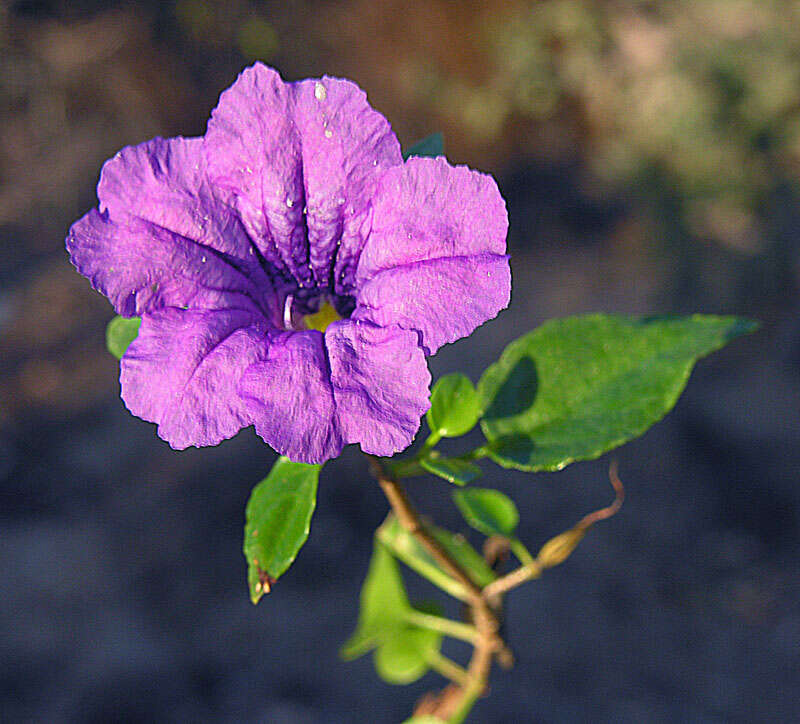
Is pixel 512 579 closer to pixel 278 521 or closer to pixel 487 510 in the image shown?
pixel 487 510

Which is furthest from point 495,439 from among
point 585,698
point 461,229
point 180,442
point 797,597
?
point 797,597

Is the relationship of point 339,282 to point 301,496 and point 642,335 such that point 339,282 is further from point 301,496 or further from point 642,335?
point 642,335

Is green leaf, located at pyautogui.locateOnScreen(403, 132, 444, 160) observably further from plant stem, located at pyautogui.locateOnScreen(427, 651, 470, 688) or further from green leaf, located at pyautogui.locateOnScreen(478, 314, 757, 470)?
plant stem, located at pyautogui.locateOnScreen(427, 651, 470, 688)

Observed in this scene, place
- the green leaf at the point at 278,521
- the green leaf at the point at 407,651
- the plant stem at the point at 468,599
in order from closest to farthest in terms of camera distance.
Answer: the green leaf at the point at 278,521 → the plant stem at the point at 468,599 → the green leaf at the point at 407,651

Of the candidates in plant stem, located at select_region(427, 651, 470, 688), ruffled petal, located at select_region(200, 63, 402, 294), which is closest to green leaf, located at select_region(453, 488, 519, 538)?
ruffled petal, located at select_region(200, 63, 402, 294)

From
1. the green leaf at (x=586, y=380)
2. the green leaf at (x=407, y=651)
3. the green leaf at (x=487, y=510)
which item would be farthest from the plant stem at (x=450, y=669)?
the green leaf at (x=586, y=380)

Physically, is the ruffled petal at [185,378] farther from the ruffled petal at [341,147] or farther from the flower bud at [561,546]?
the flower bud at [561,546]

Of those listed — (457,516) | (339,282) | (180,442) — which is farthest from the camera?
(457,516)
